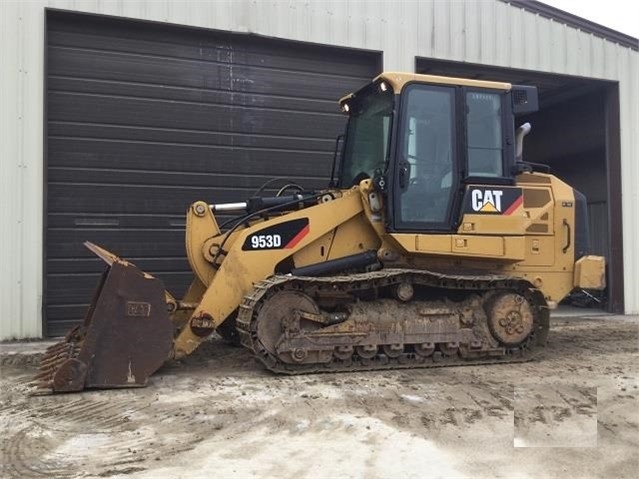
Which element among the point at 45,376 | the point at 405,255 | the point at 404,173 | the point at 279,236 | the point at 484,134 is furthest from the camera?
the point at 484,134

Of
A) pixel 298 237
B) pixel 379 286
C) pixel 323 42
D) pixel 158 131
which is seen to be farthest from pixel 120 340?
pixel 323 42

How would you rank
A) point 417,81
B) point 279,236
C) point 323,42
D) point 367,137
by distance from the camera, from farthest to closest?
1. point 323,42
2. point 367,137
3. point 417,81
4. point 279,236

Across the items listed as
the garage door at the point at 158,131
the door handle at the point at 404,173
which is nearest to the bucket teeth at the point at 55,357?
the garage door at the point at 158,131

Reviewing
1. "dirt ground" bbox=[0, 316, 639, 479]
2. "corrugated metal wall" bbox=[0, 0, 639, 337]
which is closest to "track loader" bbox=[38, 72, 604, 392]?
"dirt ground" bbox=[0, 316, 639, 479]

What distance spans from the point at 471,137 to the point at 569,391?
282 cm

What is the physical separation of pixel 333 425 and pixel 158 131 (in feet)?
19.7

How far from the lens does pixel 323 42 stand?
9.59 m

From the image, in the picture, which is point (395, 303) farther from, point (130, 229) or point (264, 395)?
point (130, 229)

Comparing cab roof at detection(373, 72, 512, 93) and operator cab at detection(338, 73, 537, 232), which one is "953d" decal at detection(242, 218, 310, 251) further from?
cab roof at detection(373, 72, 512, 93)

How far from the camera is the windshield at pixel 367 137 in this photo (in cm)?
654

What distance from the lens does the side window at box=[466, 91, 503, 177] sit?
651 cm

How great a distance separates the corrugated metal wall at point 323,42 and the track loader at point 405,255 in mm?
2360

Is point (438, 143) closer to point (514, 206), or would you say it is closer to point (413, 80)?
point (413, 80)

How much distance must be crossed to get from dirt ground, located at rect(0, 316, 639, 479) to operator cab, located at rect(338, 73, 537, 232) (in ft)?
5.64
